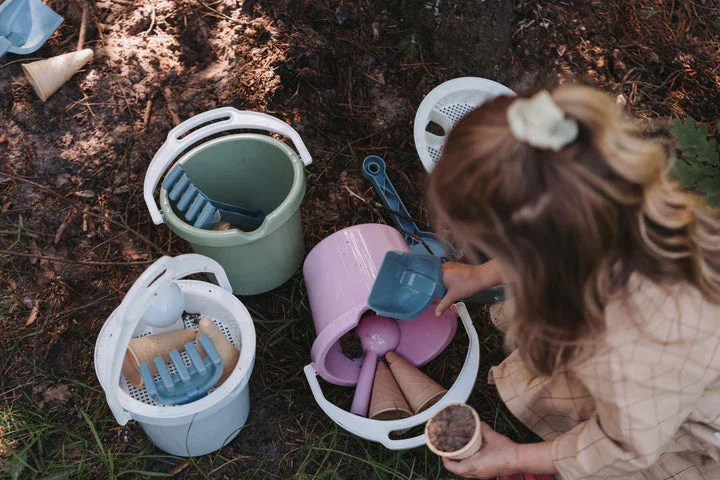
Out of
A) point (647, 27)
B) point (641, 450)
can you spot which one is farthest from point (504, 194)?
point (647, 27)

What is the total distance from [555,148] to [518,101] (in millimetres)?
76

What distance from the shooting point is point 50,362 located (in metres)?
1.53

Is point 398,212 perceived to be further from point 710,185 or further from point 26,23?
point 26,23

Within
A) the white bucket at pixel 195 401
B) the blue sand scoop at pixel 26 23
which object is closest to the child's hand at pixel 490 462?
the white bucket at pixel 195 401

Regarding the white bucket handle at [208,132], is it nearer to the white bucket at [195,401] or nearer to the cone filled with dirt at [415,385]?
the white bucket at [195,401]

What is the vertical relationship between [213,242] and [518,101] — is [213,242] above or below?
below

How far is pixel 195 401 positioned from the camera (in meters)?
1.29

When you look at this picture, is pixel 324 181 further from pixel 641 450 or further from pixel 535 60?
pixel 641 450

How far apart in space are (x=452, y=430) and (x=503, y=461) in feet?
0.42

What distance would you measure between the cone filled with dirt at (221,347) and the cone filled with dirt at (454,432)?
0.45 meters

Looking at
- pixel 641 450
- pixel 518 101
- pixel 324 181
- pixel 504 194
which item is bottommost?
pixel 324 181

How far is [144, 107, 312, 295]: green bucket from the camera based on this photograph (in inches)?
55.2

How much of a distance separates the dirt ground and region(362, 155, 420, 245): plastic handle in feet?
0.13

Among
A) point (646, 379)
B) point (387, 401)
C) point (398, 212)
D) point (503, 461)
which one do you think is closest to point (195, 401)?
point (387, 401)
